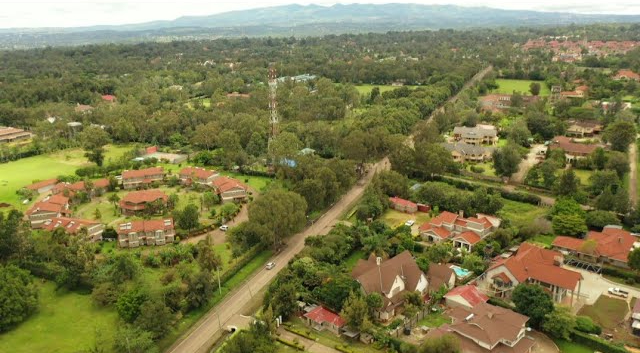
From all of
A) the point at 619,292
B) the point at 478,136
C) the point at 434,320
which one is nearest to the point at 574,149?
the point at 478,136

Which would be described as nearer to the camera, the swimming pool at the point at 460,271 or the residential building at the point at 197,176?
the swimming pool at the point at 460,271

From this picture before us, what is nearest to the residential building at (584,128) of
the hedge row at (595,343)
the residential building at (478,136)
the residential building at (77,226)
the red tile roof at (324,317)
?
the residential building at (478,136)

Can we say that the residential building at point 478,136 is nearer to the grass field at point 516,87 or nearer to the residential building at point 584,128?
the residential building at point 584,128

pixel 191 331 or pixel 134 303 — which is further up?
pixel 134 303

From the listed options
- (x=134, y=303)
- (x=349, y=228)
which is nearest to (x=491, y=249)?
(x=349, y=228)

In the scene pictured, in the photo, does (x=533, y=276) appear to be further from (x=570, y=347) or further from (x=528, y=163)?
(x=528, y=163)

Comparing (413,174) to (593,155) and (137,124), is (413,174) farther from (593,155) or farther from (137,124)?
(137,124)
